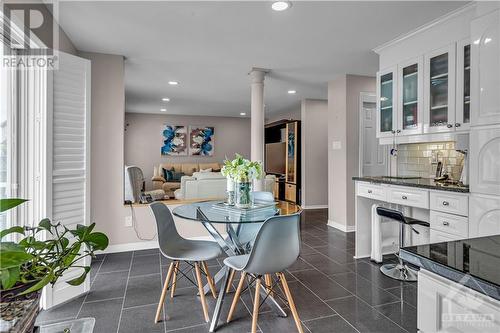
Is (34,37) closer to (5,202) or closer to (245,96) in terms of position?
(5,202)

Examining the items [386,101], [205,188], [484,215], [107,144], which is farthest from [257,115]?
[484,215]

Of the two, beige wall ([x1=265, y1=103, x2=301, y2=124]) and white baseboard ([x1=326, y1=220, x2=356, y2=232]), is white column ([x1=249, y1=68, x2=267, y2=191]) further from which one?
beige wall ([x1=265, y1=103, x2=301, y2=124])

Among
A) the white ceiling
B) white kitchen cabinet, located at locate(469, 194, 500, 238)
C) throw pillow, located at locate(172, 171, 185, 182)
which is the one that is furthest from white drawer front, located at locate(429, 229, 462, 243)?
throw pillow, located at locate(172, 171, 185, 182)

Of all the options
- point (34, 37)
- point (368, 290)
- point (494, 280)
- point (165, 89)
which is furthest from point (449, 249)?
point (165, 89)

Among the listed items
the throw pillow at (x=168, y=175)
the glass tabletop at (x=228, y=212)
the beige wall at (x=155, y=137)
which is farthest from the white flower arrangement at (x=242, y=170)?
the beige wall at (x=155, y=137)

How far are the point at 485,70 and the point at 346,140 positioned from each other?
2.56 m

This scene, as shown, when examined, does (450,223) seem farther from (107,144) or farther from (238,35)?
(107,144)

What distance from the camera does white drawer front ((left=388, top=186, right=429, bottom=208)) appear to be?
265 centimetres

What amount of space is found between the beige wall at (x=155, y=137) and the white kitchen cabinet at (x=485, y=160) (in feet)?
25.5

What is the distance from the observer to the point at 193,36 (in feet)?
10.2

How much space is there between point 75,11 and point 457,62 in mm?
3451

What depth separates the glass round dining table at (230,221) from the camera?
2029 mm

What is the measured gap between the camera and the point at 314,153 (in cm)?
672

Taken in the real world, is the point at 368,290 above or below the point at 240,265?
below
